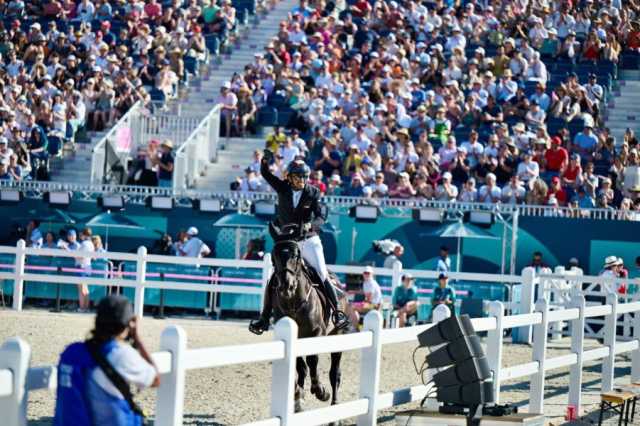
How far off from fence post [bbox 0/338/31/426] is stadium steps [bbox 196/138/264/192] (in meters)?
23.6

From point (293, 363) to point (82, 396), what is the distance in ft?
8.13

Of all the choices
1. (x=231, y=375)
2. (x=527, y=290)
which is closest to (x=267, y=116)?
(x=527, y=290)

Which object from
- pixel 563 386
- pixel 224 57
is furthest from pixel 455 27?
pixel 563 386

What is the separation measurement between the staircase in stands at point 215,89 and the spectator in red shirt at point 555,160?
7.33 meters

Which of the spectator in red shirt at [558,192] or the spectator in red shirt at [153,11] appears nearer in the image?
the spectator in red shirt at [558,192]

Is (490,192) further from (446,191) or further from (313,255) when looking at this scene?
(313,255)

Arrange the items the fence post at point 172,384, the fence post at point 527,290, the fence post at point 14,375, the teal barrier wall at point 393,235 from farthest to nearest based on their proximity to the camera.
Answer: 1. the teal barrier wall at point 393,235
2. the fence post at point 527,290
3. the fence post at point 172,384
4. the fence post at point 14,375

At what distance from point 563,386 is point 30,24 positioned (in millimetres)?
23846

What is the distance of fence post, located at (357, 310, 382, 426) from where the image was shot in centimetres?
1052

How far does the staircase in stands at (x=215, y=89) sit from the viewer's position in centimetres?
3144

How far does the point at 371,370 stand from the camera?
1061 centimetres

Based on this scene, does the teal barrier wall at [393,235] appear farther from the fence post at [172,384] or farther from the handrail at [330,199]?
the fence post at [172,384]

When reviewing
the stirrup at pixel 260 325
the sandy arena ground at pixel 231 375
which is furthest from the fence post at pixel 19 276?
the stirrup at pixel 260 325

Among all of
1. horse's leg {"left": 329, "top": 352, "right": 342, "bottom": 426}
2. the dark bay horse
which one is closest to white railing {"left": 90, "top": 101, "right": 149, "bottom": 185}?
the dark bay horse
